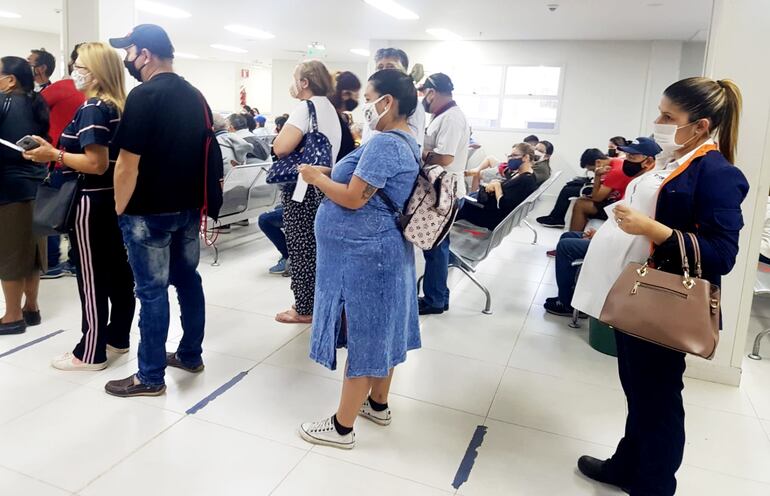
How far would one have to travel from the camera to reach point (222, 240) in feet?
16.7

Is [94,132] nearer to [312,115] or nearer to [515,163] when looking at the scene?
[312,115]

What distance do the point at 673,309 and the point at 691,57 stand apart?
967 centimetres

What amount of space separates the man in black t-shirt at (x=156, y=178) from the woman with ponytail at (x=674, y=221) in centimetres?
154

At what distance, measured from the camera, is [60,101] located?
3312mm

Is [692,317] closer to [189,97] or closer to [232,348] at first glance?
[189,97]

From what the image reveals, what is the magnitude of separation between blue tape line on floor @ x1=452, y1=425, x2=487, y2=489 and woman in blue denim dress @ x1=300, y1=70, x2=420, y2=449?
424 millimetres

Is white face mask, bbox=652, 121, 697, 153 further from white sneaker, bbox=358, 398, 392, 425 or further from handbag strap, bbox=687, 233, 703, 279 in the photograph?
white sneaker, bbox=358, 398, 392, 425

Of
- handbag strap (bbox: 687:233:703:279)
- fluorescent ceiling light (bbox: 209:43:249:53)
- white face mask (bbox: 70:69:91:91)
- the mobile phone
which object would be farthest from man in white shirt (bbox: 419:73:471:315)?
fluorescent ceiling light (bbox: 209:43:249:53)

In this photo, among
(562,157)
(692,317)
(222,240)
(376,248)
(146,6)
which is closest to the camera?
(692,317)

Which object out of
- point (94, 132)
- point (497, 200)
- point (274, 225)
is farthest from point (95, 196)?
point (497, 200)

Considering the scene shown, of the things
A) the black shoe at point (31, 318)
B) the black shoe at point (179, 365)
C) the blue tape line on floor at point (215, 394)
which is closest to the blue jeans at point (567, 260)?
the blue tape line on floor at point (215, 394)

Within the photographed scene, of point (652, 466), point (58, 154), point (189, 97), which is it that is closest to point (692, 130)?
point (652, 466)

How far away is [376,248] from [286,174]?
109 centimetres

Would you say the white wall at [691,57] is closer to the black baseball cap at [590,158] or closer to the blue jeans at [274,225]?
the black baseball cap at [590,158]
